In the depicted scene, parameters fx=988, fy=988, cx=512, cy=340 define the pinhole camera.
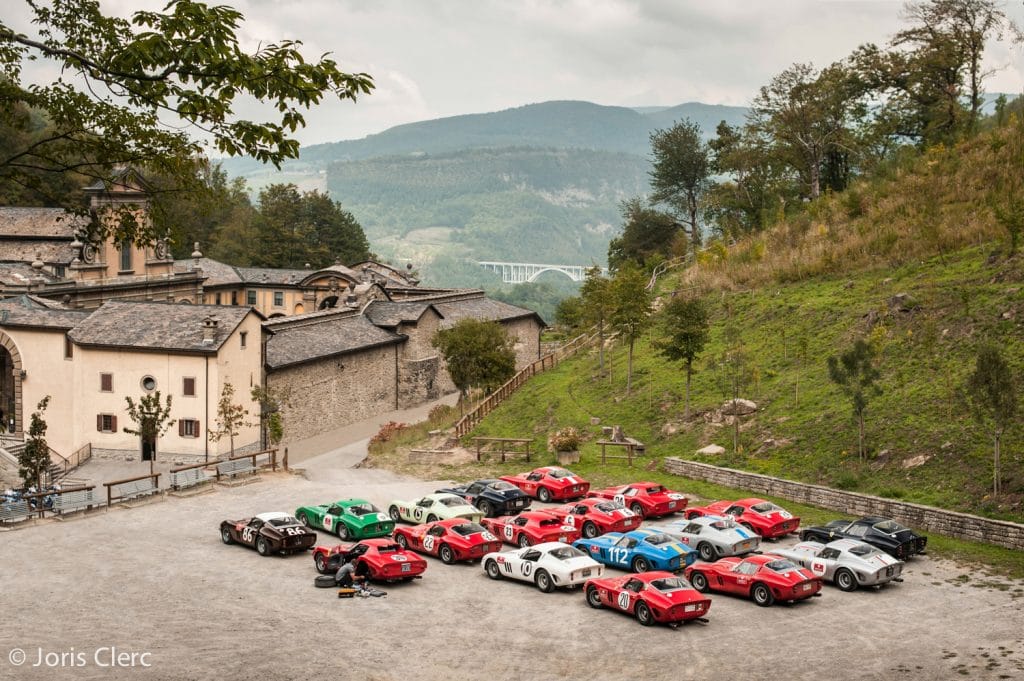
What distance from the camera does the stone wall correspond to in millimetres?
28281

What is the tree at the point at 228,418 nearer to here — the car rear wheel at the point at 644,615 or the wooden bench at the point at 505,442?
the wooden bench at the point at 505,442

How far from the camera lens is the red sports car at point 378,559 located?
85.0ft

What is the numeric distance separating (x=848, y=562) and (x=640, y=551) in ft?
17.7

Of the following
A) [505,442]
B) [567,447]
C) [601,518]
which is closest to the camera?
[601,518]

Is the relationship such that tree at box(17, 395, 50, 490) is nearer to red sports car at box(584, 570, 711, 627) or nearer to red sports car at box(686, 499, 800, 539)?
red sports car at box(584, 570, 711, 627)

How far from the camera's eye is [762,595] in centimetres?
2444

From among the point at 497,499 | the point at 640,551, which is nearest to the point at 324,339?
the point at 497,499

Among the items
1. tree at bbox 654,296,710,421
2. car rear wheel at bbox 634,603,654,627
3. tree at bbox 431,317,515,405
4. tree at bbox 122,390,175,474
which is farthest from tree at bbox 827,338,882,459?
tree at bbox 122,390,175,474

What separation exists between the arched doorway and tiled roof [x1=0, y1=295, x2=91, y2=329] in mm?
1059

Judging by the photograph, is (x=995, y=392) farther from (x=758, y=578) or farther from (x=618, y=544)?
(x=618, y=544)

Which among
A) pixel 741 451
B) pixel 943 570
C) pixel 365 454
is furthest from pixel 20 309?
pixel 943 570

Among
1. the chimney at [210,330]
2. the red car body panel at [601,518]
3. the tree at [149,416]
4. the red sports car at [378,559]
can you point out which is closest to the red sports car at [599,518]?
the red car body panel at [601,518]

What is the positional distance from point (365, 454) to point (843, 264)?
26.7 meters

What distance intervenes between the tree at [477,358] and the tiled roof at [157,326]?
40.7 ft
